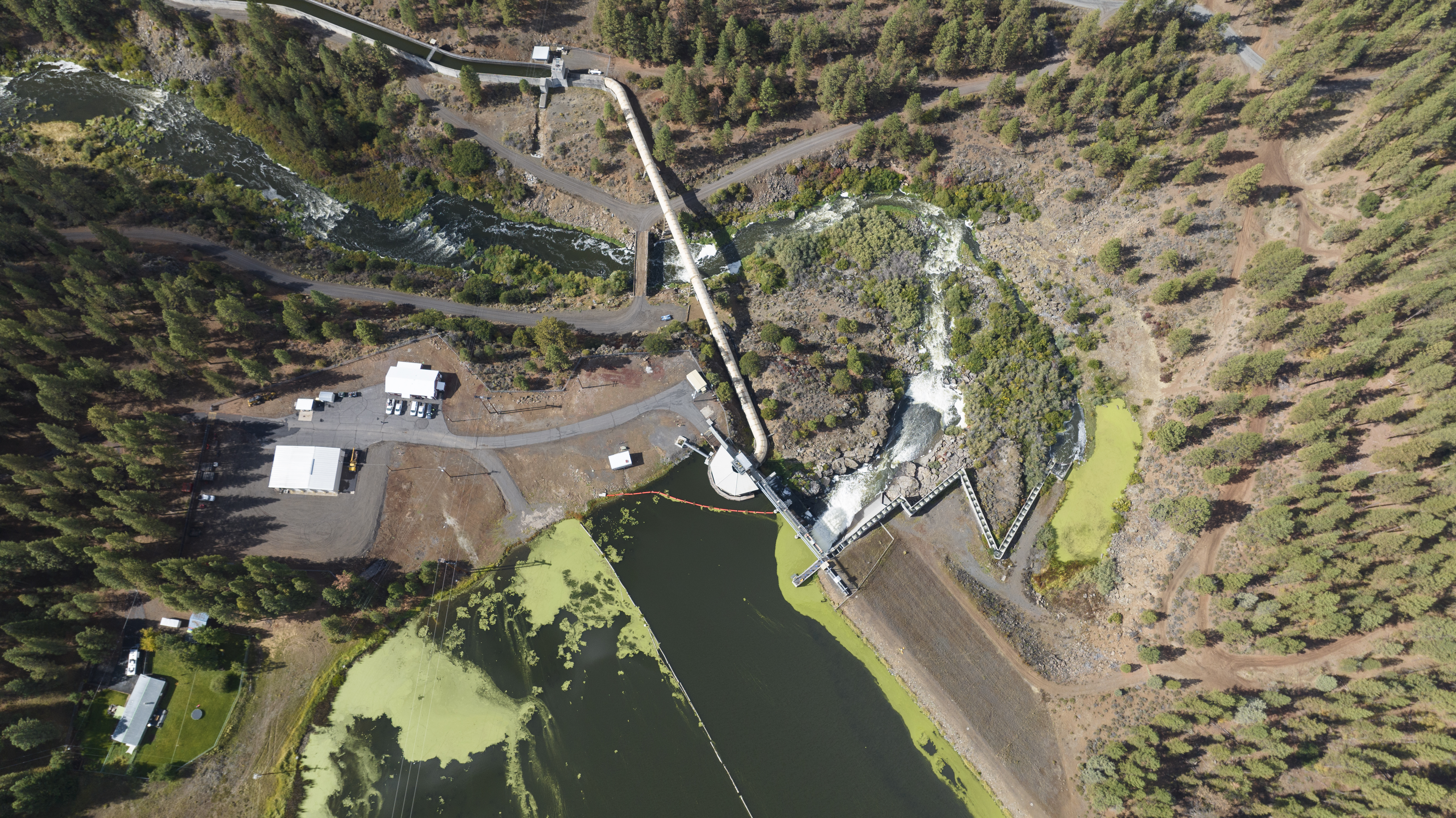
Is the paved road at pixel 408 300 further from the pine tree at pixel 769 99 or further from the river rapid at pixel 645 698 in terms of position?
the pine tree at pixel 769 99

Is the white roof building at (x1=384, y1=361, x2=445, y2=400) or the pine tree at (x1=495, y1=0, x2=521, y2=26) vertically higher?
the pine tree at (x1=495, y1=0, x2=521, y2=26)

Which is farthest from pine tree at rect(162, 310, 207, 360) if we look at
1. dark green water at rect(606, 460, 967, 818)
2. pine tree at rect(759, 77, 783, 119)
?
pine tree at rect(759, 77, 783, 119)

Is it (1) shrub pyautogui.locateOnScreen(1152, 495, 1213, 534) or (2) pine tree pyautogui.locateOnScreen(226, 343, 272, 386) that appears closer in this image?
(1) shrub pyautogui.locateOnScreen(1152, 495, 1213, 534)

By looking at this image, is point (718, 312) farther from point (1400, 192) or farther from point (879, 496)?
point (1400, 192)

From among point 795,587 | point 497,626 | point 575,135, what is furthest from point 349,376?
point 795,587

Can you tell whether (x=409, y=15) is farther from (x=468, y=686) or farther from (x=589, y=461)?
(x=468, y=686)

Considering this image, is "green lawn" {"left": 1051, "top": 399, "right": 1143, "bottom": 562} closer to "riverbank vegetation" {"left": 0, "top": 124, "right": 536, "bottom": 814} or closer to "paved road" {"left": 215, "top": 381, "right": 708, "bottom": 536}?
"paved road" {"left": 215, "top": 381, "right": 708, "bottom": 536}

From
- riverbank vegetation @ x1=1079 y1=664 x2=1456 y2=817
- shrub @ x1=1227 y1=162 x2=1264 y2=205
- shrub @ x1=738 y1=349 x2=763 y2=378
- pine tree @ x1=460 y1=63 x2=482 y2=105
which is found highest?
pine tree @ x1=460 y1=63 x2=482 y2=105
